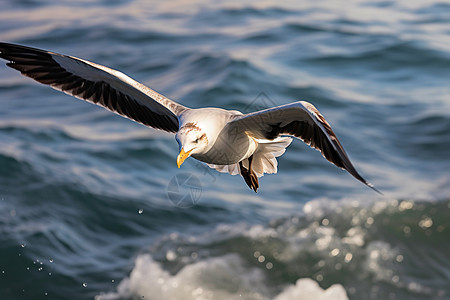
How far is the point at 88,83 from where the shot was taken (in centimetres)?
661

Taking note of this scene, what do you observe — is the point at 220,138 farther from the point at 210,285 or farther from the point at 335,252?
the point at 335,252

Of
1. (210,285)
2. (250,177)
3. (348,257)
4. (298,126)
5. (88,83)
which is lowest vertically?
(348,257)

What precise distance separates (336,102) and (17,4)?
1380 cm

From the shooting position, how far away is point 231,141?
5371mm

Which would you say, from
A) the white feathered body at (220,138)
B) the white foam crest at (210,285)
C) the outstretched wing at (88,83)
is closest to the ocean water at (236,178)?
the white foam crest at (210,285)

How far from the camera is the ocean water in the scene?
10.8m

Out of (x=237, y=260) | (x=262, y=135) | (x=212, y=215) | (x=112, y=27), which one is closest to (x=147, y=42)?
(x=112, y=27)

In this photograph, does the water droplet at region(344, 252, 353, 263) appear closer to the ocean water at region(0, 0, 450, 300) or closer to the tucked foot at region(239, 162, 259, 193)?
the ocean water at region(0, 0, 450, 300)

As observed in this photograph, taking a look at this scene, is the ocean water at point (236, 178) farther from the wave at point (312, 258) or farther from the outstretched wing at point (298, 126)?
the outstretched wing at point (298, 126)

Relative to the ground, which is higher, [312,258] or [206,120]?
[206,120]

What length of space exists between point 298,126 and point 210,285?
5.46 m

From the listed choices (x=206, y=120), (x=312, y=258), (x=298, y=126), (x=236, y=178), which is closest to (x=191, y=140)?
(x=206, y=120)

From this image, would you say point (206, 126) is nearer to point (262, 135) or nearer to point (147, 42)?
point (262, 135)

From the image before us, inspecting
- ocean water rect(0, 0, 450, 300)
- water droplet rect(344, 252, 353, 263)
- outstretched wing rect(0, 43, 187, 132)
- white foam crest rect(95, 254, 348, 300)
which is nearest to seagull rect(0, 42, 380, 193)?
outstretched wing rect(0, 43, 187, 132)
